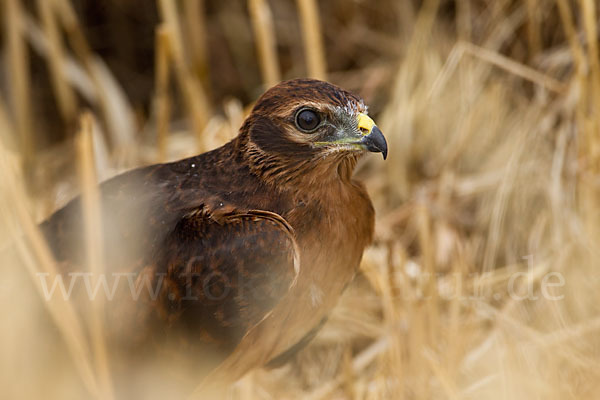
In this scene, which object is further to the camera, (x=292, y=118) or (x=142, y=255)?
(x=142, y=255)

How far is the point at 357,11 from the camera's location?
4.75 m

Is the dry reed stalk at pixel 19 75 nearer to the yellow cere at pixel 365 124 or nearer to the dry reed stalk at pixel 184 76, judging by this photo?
the dry reed stalk at pixel 184 76

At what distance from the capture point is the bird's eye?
209 centimetres

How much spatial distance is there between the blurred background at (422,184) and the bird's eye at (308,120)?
560 millimetres

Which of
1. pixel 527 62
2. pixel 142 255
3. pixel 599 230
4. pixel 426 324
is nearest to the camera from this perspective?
pixel 142 255

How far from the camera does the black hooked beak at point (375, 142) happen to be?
2.05 metres

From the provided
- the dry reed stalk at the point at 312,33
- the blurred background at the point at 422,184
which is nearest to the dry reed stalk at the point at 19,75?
the blurred background at the point at 422,184

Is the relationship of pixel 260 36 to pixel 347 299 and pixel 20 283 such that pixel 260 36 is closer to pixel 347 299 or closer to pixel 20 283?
pixel 347 299

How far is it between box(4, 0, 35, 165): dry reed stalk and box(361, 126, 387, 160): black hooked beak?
2.67 meters

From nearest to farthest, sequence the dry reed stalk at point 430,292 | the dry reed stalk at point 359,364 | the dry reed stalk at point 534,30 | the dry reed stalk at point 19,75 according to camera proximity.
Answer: the dry reed stalk at point 430,292
the dry reed stalk at point 359,364
the dry reed stalk at point 534,30
the dry reed stalk at point 19,75

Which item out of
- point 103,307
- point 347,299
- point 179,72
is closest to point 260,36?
point 179,72

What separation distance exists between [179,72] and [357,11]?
175cm

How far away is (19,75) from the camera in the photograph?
4.12m

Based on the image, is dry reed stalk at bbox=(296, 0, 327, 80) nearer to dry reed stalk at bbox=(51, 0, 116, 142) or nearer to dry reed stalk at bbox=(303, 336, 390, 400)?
dry reed stalk at bbox=(303, 336, 390, 400)
